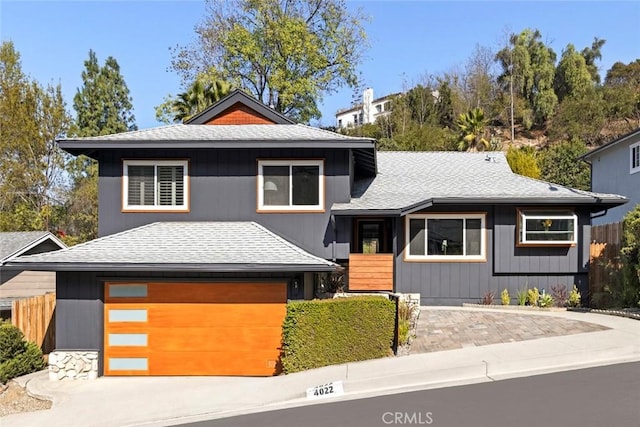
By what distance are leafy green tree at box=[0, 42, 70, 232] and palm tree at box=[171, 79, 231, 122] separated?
6720 mm

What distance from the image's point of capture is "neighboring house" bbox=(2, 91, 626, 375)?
1175 centimetres

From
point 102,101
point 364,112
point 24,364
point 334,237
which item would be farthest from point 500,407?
point 364,112

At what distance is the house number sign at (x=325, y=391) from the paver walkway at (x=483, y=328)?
8.37ft

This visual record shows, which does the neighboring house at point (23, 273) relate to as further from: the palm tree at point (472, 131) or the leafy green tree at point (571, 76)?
the leafy green tree at point (571, 76)

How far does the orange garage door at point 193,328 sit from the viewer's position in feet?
38.5

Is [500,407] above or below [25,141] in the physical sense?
below

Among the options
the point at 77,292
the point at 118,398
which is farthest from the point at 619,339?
the point at 77,292

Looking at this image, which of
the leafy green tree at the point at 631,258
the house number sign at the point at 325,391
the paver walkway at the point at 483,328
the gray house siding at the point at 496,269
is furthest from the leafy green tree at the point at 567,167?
the house number sign at the point at 325,391

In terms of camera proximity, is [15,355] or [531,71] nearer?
[15,355]

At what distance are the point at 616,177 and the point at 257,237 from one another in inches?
754

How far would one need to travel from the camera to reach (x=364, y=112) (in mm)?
61781

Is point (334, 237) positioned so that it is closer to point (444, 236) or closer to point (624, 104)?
point (444, 236)

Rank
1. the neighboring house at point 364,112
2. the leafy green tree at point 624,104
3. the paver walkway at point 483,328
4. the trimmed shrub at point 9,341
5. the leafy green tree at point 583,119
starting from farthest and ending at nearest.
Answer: the neighboring house at point 364,112 < the leafy green tree at point 624,104 < the leafy green tree at point 583,119 < the trimmed shrub at point 9,341 < the paver walkway at point 483,328

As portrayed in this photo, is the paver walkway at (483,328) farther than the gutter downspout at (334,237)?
No
